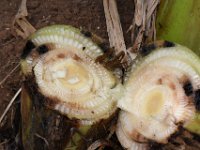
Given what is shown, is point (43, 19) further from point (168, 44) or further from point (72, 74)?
point (168, 44)

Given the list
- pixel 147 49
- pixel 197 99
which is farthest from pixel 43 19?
pixel 197 99

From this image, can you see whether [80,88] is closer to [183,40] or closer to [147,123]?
[147,123]

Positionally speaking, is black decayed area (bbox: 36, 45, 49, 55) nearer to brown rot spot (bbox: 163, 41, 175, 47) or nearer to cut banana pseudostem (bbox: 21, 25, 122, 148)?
cut banana pseudostem (bbox: 21, 25, 122, 148)

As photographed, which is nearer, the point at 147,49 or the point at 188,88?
the point at 188,88

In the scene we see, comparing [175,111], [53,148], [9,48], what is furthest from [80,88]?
[9,48]

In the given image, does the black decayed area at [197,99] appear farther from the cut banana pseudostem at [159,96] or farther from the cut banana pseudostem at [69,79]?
the cut banana pseudostem at [69,79]

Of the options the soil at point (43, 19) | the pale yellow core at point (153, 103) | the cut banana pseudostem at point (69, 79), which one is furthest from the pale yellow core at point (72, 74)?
the soil at point (43, 19)
